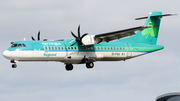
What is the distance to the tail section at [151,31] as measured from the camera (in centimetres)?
3569

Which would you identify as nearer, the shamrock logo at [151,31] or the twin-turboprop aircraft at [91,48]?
the twin-turboprop aircraft at [91,48]

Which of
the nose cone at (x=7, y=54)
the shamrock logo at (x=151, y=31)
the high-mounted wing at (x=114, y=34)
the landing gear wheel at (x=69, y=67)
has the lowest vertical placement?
the landing gear wheel at (x=69, y=67)

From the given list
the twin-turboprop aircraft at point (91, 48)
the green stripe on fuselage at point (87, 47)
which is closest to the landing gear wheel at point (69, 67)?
the twin-turboprop aircraft at point (91, 48)

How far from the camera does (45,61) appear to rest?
2862 cm

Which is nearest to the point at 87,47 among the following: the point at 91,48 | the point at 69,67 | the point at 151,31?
the point at 91,48

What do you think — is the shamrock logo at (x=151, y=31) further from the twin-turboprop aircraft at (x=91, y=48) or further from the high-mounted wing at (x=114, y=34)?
the high-mounted wing at (x=114, y=34)

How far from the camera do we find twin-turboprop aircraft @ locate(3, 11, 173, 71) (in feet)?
88.6

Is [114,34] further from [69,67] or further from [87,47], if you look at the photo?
[69,67]

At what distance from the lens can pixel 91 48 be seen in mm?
30828

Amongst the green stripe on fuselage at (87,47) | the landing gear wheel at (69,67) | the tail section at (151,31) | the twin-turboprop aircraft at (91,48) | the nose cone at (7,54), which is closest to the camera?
the nose cone at (7,54)

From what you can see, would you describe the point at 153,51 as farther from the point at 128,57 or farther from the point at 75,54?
the point at 75,54

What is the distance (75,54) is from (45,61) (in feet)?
10.0

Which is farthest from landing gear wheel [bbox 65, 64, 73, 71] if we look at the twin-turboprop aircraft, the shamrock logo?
the shamrock logo

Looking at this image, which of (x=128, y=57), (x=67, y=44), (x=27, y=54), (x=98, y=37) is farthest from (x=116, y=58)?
(x=27, y=54)
